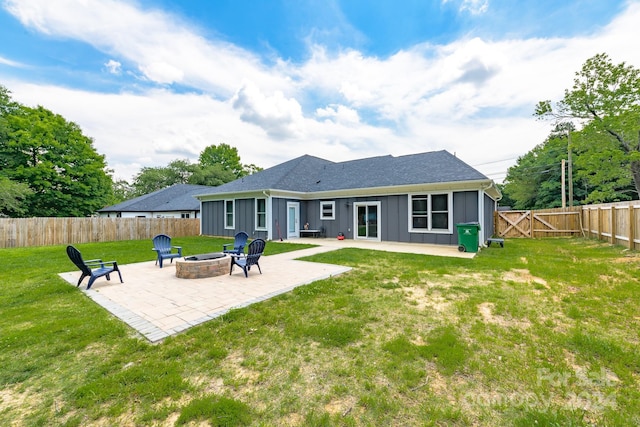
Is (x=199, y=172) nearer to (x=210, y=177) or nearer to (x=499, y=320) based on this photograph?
(x=210, y=177)

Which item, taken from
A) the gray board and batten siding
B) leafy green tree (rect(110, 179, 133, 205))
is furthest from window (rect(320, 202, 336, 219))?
leafy green tree (rect(110, 179, 133, 205))

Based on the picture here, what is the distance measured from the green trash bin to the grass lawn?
474 centimetres

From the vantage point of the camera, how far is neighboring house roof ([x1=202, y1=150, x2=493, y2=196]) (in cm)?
1197

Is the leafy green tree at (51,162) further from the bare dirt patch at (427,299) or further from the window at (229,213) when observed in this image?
the bare dirt patch at (427,299)

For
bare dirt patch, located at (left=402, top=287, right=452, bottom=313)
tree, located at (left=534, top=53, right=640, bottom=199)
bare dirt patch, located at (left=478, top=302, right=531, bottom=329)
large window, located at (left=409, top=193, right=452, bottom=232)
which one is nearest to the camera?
bare dirt patch, located at (left=478, top=302, right=531, bottom=329)

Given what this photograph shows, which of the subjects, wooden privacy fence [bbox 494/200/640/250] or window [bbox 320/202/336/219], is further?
window [bbox 320/202/336/219]

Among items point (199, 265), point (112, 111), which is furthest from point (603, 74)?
point (112, 111)

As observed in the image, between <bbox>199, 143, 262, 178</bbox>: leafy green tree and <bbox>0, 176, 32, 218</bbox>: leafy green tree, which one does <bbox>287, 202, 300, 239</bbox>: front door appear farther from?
<bbox>199, 143, 262, 178</bbox>: leafy green tree

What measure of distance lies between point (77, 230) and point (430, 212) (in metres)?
18.5

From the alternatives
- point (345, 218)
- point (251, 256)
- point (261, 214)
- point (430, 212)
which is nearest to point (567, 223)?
point (430, 212)

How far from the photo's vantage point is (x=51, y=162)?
21422 millimetres

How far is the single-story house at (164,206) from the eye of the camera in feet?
81.4

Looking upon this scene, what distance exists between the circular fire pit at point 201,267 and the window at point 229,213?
10153 millimetres

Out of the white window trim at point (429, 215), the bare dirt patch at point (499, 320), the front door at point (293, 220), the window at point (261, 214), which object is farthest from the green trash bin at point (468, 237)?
the window at point (261, 214)
